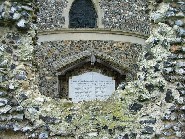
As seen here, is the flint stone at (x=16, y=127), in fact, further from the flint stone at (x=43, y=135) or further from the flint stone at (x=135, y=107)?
the flint stone at (x=135, y=107)

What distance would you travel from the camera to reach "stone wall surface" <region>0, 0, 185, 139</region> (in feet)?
17.2

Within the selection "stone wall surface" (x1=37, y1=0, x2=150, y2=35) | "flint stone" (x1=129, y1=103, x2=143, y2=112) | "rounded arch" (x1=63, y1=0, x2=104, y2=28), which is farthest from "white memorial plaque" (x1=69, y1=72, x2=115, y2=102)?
"flint stone" (x1=129, y1=103, x2=143, y2=112)

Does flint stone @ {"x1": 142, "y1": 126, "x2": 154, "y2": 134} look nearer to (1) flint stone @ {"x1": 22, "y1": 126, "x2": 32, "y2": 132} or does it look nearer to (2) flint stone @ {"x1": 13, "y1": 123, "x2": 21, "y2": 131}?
(1) flint stone @ {"x1": 22, "y1": 126, "x2": 32, "y2": 132}

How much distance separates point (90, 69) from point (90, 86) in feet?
3.44

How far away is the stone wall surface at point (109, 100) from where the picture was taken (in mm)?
5230

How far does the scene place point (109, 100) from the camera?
541 cm

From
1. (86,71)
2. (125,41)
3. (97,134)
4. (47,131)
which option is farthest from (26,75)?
(125,41)

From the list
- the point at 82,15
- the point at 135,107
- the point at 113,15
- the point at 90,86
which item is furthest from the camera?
the point at 82,15

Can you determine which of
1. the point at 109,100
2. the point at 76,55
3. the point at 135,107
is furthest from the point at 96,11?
the point at 135,107

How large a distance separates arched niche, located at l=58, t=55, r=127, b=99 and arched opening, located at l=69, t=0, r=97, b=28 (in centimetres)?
184

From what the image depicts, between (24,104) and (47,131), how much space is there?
0.38 meters

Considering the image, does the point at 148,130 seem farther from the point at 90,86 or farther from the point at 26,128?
the point at 90,86

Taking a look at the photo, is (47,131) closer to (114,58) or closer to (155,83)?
(155,83)

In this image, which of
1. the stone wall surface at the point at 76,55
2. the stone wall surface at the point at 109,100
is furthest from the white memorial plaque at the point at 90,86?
the stone wall surface at the point at 109,100
